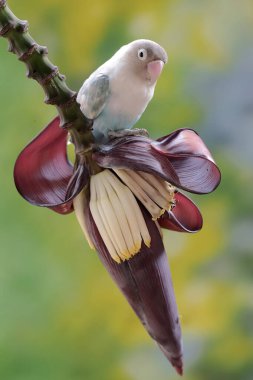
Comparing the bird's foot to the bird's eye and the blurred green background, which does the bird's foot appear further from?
the blurred green background

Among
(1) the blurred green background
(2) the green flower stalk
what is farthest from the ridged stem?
(1) the blurred green background

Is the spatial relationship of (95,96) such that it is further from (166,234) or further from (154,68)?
(166,234)

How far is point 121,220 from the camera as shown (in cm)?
49

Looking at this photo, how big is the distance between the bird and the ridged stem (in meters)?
0.02

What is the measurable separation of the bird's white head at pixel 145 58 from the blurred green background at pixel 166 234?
42cm

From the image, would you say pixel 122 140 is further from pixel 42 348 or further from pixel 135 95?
pixel 42 348

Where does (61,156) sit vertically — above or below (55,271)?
above

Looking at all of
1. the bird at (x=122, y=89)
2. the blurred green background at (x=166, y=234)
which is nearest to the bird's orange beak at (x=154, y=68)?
the bird at (x=122, y=89)

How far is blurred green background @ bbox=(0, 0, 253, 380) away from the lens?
898mm

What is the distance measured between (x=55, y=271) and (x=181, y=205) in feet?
1.38

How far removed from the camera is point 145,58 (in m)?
0.52

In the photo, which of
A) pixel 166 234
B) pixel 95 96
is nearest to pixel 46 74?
pixel 95 96

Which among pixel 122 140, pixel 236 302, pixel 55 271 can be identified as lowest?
pixel 236 302

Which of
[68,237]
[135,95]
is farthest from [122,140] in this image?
[68,237]
